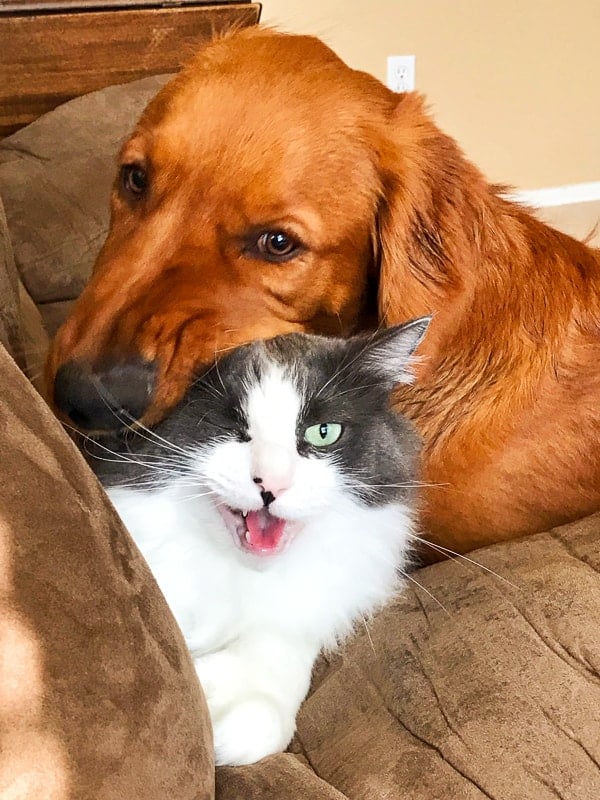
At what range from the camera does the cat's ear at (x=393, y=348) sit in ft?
3.06

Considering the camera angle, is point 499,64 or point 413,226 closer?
point 413,226

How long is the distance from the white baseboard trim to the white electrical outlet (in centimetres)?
79

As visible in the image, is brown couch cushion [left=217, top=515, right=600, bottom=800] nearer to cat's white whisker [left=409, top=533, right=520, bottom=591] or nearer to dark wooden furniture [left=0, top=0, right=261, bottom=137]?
cat's white whisker [left=409, top=533, right=520, bottom=591]

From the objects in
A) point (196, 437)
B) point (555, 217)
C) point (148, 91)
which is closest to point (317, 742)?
point (196, 437)

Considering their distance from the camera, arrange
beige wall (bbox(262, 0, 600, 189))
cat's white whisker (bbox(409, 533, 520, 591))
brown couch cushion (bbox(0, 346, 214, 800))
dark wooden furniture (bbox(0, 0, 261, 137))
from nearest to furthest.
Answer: brown couch cushion (bbox(0, 346, 214, 800)), cat's white whisker (bbox(409, 533, 520, 591)), dark wooden furniture (bbox(0, 0, 261, 137)), beige wall (bbox(262, 0, 600, 189))

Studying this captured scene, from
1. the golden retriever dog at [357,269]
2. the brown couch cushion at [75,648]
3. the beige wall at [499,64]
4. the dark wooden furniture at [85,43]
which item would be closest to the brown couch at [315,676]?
the brown couch cushion at [75,648]

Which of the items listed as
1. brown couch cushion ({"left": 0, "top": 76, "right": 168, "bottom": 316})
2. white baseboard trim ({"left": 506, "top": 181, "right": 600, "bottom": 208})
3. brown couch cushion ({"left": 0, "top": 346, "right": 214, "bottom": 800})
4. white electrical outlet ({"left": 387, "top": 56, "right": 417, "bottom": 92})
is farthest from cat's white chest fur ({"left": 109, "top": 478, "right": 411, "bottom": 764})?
white baseboard trim ({"left": 506, "top": 181, "right": 600, "bottom": 208})

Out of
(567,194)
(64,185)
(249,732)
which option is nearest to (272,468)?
(249,732)

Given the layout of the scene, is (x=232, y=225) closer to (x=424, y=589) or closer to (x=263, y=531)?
(x=263, y=531)

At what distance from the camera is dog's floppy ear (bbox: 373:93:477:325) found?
1084mm

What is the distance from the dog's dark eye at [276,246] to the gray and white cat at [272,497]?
0.38 feet

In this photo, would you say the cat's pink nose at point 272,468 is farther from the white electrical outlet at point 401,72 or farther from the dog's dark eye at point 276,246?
the white electrical outlet at point 401,72

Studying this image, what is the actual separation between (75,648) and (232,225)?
0.57 m

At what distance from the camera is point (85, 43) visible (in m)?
2.10
